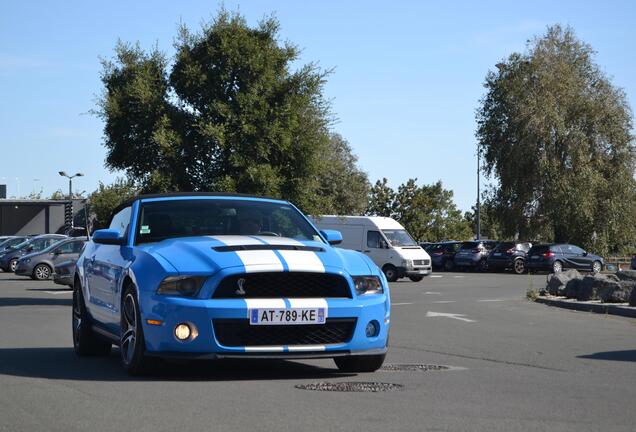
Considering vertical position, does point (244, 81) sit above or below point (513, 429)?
above

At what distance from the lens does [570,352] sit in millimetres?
12320

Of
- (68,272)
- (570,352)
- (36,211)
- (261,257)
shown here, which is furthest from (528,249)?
(36,211)

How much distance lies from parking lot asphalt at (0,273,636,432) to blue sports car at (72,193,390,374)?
309 mm

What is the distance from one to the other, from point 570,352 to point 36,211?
91.2 meters

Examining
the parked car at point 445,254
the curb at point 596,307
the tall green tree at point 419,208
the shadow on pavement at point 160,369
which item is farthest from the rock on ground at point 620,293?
the tall green tree at point 419,208

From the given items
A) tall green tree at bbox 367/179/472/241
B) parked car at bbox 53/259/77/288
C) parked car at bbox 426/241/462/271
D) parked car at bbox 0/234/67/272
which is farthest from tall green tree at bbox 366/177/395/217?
parked car at bbox 53/259/77/288

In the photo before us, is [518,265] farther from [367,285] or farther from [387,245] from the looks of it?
[367,285]

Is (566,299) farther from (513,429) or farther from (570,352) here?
(513,429)

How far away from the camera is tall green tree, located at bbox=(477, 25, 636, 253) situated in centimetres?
5481

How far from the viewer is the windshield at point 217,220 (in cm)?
1009

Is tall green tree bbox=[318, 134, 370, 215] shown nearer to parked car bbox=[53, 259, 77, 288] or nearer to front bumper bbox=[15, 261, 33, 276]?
front bumper bbox=[15, 261, 33, 276]

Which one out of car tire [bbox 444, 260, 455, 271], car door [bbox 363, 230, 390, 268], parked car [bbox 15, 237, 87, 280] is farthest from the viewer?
car tire [bbox 444, 260, 455, 271]

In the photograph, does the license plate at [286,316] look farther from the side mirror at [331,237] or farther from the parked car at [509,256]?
the parked car at [509,256]

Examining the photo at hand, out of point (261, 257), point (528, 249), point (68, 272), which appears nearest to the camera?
point (261, 257)
